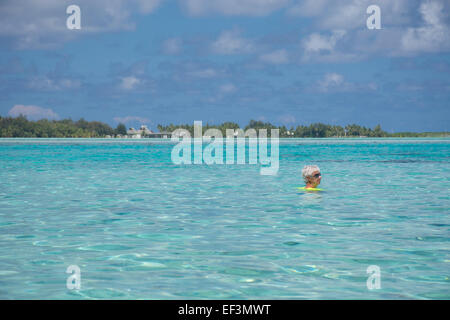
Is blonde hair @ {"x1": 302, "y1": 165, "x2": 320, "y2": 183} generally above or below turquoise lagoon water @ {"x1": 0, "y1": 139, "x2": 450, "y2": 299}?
above

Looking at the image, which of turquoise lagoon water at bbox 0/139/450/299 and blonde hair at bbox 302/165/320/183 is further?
blonde hair at bbox 302/165/320/183

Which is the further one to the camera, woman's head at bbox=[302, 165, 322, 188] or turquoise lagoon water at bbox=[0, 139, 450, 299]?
woman's head at bbox=[302, 165, 322, 188]

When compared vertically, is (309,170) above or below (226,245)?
above

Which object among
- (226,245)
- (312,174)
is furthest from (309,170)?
(226,245)

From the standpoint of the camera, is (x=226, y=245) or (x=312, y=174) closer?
(x=226, y=245)

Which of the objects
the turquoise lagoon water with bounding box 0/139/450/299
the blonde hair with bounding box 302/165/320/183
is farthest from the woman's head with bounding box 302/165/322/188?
the turquoise lagoon water with bounding box 0/139/450/299

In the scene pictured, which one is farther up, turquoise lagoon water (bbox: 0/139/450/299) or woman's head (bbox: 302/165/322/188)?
woman's head (bbox: 302/165/322/188)

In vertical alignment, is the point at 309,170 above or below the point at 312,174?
above

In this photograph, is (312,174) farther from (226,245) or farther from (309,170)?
(226,245)

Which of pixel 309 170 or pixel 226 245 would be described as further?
pixel 309 170

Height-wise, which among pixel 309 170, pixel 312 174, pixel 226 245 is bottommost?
pixel 226 245

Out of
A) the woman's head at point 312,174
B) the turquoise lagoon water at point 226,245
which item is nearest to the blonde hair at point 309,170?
the woman's head at point 312,174

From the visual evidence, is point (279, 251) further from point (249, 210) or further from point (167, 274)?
point (249, 210)

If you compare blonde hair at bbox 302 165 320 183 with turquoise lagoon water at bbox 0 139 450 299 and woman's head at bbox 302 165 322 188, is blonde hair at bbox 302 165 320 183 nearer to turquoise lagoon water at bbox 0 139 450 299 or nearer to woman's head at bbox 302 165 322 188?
woman's head at bbox 302 165 322 188
